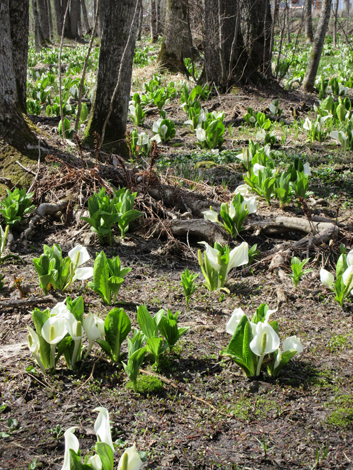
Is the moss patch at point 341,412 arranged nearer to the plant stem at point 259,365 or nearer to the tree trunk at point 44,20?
the plant stem at point 259,365

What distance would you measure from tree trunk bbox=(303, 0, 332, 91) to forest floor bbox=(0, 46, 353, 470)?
19.8 ft

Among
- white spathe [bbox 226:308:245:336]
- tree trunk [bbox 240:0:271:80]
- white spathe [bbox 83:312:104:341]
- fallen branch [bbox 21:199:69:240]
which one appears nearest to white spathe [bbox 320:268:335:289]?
white spathe [bbox 226:308:245:336]

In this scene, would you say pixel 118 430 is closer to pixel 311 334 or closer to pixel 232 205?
pixel 311 334

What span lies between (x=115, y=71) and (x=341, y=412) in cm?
426

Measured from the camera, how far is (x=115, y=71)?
4789mm

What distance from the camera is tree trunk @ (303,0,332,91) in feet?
25.7

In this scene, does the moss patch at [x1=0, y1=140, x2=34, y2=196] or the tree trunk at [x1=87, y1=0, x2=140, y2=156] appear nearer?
the moss patch at [x1=0, y1=140, x2=34, y2=196]

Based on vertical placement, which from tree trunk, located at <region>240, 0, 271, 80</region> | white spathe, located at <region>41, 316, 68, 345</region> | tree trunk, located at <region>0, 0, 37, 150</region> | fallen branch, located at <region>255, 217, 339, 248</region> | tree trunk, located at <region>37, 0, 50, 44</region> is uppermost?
tree trunk, located at <region>37, 0, 50, 44</region>

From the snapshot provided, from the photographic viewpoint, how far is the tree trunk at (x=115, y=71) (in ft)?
14.9

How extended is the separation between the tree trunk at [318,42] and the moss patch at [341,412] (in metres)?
7.84

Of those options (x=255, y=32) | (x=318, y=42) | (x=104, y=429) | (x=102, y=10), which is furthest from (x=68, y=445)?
(x=102, y=10)

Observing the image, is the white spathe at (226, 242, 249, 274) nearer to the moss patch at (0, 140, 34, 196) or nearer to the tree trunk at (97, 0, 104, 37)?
the moss patch at (0, 140, 34, 196)

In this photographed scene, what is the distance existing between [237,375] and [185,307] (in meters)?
0.71

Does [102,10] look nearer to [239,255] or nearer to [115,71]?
[115,71]
